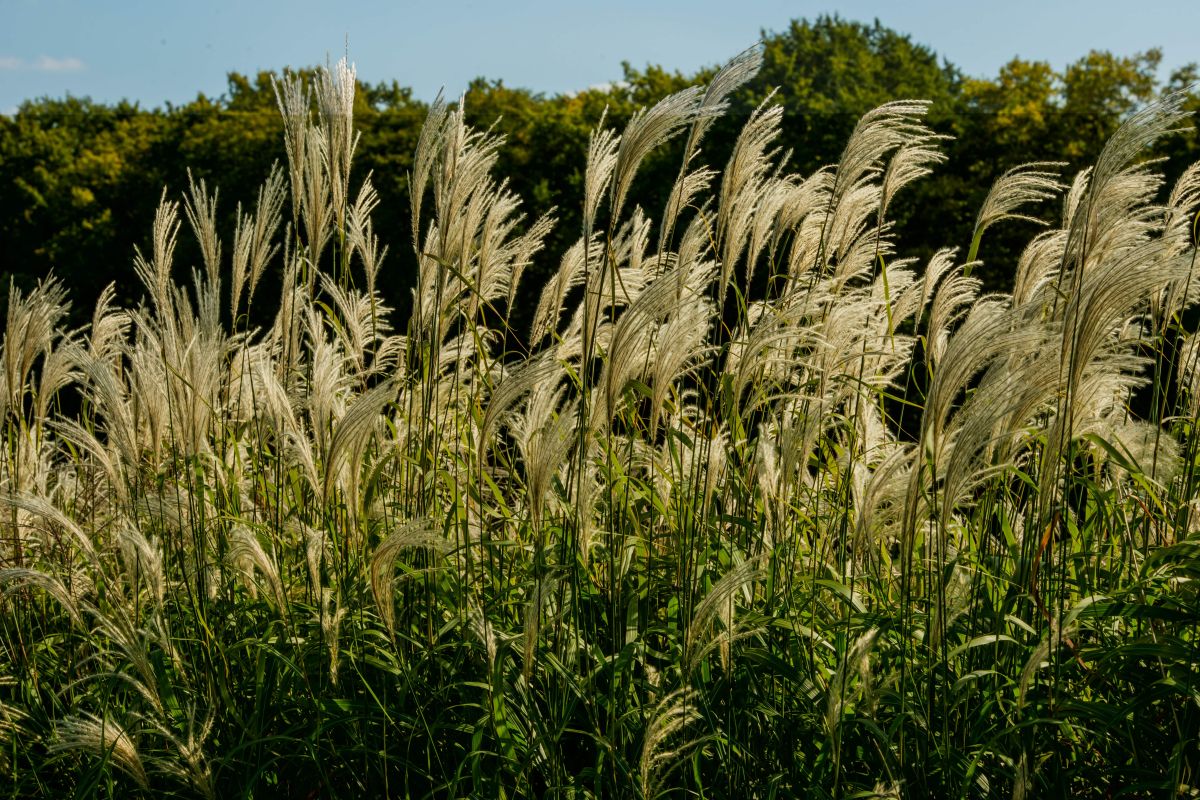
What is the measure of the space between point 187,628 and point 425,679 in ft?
2.89

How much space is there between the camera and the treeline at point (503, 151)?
873cm

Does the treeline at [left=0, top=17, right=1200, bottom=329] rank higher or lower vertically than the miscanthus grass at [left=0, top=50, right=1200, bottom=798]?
higher

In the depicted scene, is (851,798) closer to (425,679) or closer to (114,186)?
Answer: (425,679)

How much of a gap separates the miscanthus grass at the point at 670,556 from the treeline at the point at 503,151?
119 inches

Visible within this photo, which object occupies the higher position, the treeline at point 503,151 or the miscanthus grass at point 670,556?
the treeline at point 503,151

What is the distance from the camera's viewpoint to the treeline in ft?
28.6

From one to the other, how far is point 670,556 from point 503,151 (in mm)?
7584

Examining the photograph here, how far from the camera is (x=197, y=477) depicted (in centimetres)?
317

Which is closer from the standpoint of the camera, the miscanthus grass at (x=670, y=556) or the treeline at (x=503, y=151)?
the miscanthus grass at (x=670, y=556)

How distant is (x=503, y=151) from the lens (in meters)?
10.1

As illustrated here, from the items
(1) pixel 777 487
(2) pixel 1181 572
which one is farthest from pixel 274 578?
(2) pixel 1181 572

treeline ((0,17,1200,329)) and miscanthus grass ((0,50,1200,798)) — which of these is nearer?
miscanthus grass ((0,50,1200,798))

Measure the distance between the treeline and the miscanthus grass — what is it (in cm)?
302

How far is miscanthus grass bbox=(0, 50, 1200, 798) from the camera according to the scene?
2.26 metres
